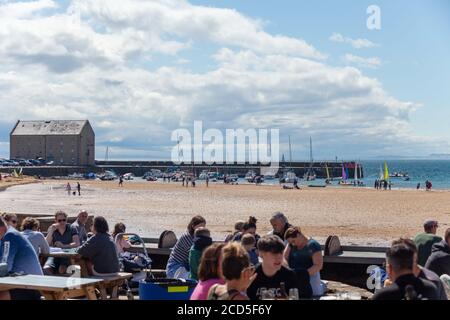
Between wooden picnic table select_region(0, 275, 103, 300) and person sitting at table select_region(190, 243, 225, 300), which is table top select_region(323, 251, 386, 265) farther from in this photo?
person sitting at table select_region(190, 243, 225, 300)

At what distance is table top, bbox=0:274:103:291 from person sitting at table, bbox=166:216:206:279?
1.79m

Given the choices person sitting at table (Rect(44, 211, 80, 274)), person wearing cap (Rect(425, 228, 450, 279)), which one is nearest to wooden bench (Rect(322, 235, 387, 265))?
person wearing cap (Rect(425, 228, 450, 279))

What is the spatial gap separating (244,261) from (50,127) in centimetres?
14108

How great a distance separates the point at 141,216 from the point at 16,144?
11636 cm

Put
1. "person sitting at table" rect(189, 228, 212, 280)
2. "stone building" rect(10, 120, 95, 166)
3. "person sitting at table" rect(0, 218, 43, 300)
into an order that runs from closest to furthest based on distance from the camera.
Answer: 1. "person sitting at table" rect(0, 218, 43, 300)
2. "person sitting at table" rect(189, 228, 212, 280)
3. "stone building" rect(10, 120, 95, 166)

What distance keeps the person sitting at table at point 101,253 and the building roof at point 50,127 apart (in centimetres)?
12974

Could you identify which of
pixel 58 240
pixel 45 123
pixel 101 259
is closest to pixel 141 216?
pixel 58 240

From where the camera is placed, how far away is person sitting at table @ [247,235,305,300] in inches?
200

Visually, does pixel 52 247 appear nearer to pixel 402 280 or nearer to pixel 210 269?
pixel 210 269

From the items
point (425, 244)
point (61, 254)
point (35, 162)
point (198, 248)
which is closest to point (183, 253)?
point (198, 248)

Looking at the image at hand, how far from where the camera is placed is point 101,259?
7.65 m

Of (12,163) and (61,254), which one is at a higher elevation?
(12,163)

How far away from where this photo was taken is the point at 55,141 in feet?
453
